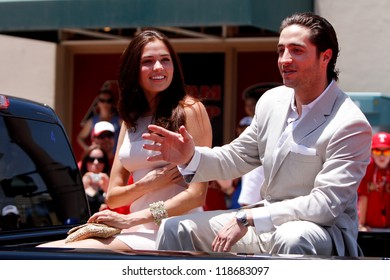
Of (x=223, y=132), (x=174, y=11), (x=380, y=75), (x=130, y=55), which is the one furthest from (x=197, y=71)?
(x=130, y=55)

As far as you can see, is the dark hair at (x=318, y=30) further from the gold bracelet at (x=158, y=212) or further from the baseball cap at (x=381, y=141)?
the baseball cap at (x=381, y=141)

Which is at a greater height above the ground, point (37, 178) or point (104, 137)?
point (37, 178)

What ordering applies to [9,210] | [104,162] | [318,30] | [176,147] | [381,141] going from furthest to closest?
[104,162] → [381,141] → [9,210] → [176,147] → [318,30]

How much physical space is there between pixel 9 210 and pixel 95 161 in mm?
4315

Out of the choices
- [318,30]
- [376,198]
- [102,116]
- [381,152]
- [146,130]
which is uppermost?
[318,30]

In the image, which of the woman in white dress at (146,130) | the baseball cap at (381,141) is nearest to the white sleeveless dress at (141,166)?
the woman in white dress at (146,130)

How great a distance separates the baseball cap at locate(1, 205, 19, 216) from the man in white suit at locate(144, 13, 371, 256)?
721 mm

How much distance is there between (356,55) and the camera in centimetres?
1127

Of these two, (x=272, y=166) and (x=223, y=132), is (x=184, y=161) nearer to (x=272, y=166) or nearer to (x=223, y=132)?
(x=272, y=166)

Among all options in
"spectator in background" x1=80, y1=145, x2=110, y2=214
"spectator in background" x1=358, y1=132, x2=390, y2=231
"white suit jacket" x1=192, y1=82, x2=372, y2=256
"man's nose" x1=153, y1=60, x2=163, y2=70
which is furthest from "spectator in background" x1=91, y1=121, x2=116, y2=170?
"white suit jacket" x1=192, y1=82, x2=372, y2=256

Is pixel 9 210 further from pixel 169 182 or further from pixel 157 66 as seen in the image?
pixel 157 66

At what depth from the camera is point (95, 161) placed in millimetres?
8633

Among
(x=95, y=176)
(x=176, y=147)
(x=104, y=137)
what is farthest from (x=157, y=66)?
(x=104, y=137)

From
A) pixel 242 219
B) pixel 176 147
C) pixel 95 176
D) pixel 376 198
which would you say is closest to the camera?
pixel 242 219
